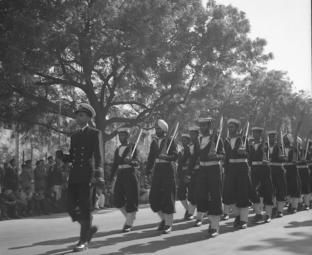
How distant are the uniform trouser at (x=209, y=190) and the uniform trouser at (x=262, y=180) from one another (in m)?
2.68

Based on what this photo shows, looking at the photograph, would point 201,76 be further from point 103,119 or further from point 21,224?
point 21,224

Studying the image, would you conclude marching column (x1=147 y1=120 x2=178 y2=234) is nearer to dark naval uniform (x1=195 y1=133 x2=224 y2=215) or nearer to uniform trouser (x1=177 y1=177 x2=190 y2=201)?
dark naval uniform (x1=195 y1=133 x2=224 y2=215)

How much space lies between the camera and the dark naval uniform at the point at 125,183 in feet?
33.7

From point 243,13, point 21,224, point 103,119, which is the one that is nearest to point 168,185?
point 21,224

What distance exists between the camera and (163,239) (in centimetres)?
919

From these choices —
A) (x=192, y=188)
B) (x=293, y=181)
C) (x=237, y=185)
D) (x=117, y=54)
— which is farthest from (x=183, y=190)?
(x=117, y=54)

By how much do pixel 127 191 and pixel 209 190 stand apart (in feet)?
5.65

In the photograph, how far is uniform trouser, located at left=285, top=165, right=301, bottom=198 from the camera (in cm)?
1405

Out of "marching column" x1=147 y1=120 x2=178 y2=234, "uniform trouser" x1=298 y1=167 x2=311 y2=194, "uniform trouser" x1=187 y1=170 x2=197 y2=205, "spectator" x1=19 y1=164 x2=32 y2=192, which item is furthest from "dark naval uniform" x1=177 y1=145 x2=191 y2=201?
"spectator" x1=19 y1=164 x2=32 y2=192

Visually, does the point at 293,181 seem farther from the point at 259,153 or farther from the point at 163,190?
the point at 163,190

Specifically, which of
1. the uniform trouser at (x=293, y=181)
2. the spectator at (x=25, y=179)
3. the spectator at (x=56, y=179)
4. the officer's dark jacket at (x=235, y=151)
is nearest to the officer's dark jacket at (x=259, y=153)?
the officer's dark jacket at (x=235, y=151)

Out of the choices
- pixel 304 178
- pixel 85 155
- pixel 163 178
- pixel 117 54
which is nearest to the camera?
pixel 85 155

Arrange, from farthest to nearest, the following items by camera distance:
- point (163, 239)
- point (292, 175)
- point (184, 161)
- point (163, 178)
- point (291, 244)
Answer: point (292, 175) → point (184, 161) → point (163, 178) → point (163, 239) → point (291, 244)

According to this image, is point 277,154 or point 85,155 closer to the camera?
point 85,155
